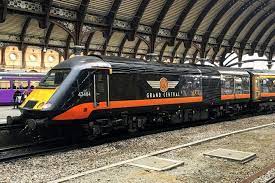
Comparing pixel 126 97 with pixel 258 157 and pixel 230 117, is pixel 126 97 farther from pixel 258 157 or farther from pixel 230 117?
pixel 230 117

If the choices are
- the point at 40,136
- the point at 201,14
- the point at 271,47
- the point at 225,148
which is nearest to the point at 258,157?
the point at 225,148

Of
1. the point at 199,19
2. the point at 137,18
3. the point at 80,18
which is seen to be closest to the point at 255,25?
the point at 199,19

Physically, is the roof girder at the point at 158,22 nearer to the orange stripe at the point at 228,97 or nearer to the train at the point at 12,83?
the train at the point at 12,83

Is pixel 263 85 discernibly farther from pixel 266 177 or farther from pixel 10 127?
pixel 10 127

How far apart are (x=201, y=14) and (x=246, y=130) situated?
2291 cm

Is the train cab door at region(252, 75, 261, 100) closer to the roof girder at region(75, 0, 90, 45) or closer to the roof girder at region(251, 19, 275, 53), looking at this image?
the roof girder at region(75, 0, 90, 45)

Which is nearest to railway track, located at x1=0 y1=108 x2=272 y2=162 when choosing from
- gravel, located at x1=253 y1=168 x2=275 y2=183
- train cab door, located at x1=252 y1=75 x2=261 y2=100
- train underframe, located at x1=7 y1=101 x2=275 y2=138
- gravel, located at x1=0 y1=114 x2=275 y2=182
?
train underframe, located at x1=7 y1=101 x2=275 y2=138

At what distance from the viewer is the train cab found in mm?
24852

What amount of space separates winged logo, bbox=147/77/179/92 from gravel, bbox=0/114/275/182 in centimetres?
223

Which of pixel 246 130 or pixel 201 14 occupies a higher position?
pixel 201 14

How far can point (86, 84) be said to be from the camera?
12648 mm

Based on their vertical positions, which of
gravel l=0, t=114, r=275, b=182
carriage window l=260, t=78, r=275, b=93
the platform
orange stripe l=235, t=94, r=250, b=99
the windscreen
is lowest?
gravel l=0, t=114, r=275, b=182

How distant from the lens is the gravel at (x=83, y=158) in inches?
360

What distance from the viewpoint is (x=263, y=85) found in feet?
83.8
